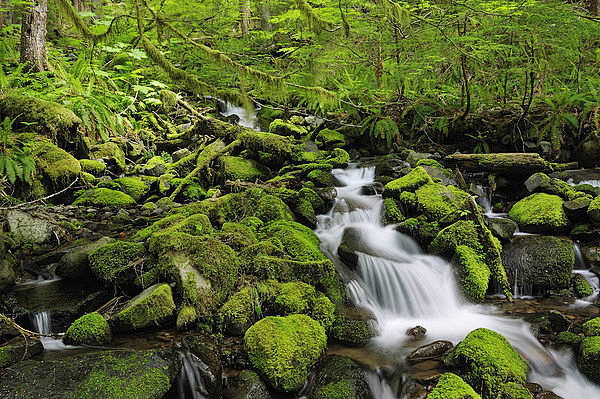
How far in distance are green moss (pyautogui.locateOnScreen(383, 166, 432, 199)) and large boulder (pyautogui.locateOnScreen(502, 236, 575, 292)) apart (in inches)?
79.9

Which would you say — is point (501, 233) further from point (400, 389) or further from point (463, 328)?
point (400, 389)

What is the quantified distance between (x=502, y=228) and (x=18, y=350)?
659 centimetres

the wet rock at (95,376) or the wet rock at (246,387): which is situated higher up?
the wet rock at (95,376)

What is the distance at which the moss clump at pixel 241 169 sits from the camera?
26.5 feet

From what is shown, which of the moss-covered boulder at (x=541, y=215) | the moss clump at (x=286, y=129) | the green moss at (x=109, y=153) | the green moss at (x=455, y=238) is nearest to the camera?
the green moss at (x=455, y=238)

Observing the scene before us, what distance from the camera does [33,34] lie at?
26.1 ft

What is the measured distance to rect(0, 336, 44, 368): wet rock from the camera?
3.03 meters

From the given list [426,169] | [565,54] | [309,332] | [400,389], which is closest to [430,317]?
[400,389]

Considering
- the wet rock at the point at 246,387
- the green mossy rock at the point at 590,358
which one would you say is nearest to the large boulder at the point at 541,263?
the green mossy rock at the point at 590,358

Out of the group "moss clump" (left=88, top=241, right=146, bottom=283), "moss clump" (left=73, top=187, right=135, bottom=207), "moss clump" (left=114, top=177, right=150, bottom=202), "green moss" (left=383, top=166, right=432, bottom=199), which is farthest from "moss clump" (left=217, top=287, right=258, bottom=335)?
"moss clump" (left=114, top=177, right=150, bottom=202)

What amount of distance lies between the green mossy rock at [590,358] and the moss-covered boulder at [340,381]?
2171mm

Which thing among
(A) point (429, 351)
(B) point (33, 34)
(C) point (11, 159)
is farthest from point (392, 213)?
(B) point (33, 34)

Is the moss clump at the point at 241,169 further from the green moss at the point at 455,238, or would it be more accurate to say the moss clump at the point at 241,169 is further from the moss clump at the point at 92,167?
the green moss at the point at 455,238

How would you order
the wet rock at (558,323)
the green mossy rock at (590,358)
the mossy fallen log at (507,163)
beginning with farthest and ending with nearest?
the mossy fallen log at (507,163), the wet rock at (558,323), the green mossy rock at (590,358)
